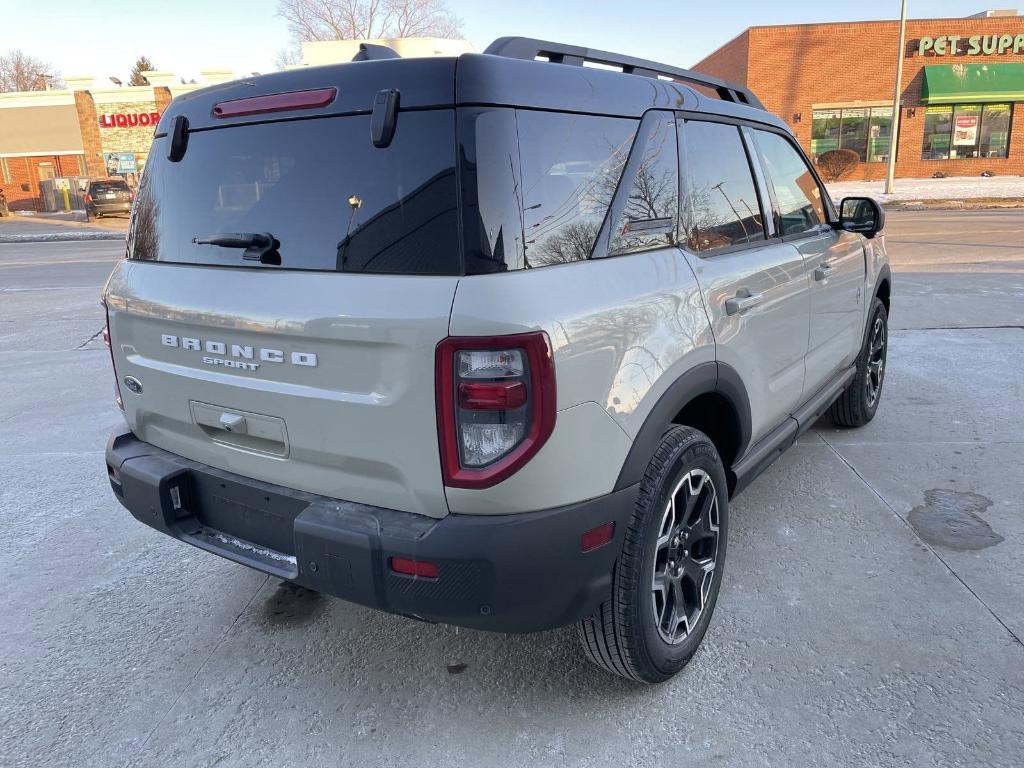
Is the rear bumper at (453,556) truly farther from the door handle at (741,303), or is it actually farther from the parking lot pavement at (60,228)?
the parking lot pavement at (60,228)

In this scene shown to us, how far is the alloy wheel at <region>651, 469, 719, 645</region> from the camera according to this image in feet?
8.20

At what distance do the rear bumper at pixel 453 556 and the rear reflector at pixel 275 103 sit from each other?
3.77 feet

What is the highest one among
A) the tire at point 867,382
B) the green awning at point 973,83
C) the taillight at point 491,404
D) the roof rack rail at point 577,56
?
the green awning at point 973,83

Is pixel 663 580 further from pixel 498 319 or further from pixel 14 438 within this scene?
pixel 14 438

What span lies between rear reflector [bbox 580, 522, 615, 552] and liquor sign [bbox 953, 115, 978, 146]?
119 feet

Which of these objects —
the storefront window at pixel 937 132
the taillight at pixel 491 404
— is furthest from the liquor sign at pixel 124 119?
the taillight at pixel 491 404

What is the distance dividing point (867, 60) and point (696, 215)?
3363cm

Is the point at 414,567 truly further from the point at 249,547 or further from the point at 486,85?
the point at 486,85

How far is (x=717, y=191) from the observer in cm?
296

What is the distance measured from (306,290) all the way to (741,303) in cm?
158

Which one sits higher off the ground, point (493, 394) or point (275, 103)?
point (275, 103)

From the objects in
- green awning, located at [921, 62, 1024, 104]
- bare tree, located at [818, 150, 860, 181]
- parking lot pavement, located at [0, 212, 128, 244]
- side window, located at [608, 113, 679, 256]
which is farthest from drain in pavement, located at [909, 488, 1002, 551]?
green awning, located at [921, 62, 1024, 104]

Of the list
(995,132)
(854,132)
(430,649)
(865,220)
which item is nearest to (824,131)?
(854,132)

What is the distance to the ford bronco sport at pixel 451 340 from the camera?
1967 mm
